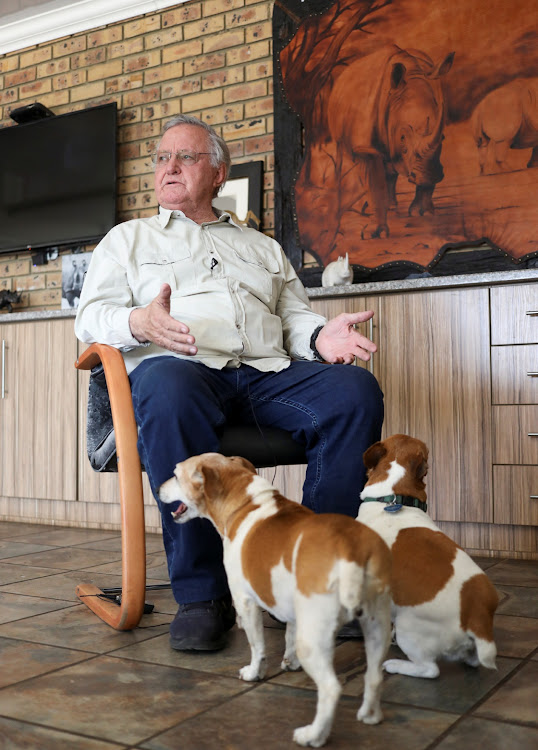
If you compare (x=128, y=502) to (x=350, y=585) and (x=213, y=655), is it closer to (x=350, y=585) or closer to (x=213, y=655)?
(x=213, y=655)

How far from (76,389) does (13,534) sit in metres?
0.66

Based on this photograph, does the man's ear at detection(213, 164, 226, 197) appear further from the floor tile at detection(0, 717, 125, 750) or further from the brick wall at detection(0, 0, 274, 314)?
the floor tile at detection(0, 717, 125, 750)

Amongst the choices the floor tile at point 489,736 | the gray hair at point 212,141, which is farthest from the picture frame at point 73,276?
the floor tile at point 489,736

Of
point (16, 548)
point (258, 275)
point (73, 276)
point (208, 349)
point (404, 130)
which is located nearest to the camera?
point (208, 349)

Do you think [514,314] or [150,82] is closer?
[514,314]

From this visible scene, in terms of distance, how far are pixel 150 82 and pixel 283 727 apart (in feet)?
11.9

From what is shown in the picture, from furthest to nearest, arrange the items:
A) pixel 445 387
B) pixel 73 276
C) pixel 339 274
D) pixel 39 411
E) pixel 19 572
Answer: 1. pixel 73 276
2. pixel 39 411
3. pixel 339 274
4. pixel 445 387
5. pixel 19 572

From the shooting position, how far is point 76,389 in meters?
3.28

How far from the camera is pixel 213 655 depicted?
150 cm

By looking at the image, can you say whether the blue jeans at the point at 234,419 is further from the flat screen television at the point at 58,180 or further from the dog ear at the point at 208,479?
the flat screen television at the point at 58,180

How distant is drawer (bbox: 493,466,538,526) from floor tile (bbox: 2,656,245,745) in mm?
1415

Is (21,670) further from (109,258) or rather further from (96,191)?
(96,191)

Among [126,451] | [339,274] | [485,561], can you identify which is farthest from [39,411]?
[485,561]

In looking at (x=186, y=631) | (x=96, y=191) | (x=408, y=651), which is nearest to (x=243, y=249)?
(x=186, y=631)
